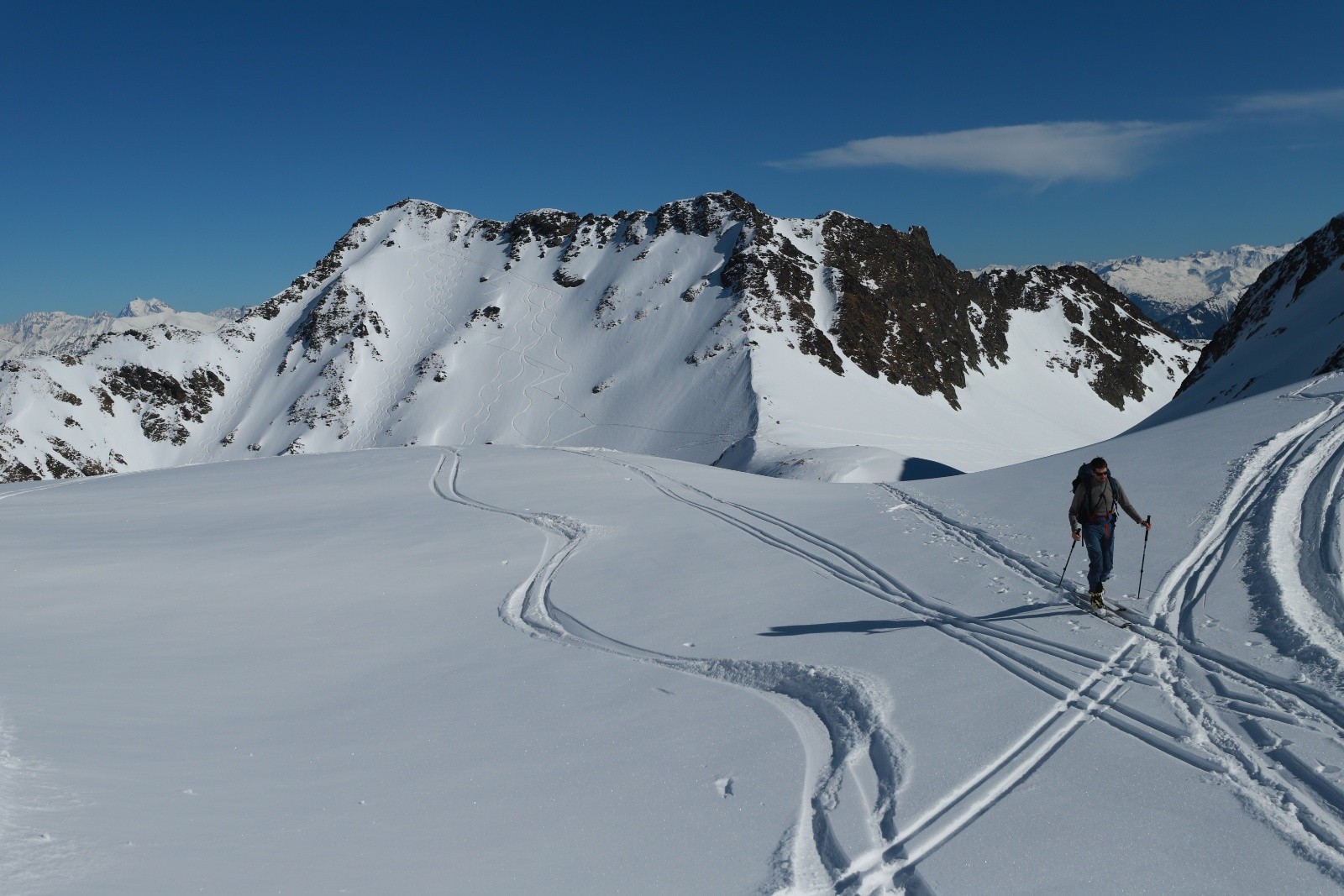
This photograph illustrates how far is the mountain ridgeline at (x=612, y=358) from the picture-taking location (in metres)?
89.4

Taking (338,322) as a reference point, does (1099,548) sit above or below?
below

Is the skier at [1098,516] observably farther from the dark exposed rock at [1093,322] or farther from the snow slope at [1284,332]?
the dark exposed rock at [1093,322]

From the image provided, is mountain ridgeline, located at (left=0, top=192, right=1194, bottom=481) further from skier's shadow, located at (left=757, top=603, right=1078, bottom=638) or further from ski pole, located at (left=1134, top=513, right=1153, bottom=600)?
skier's shadow, located at (left=757, top=603, right=1078, bottom=638)

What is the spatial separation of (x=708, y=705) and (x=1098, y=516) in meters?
6.03

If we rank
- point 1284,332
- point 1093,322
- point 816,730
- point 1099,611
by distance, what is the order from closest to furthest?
point 816,730
point 1099,611
point 1284,332
point 1093,322

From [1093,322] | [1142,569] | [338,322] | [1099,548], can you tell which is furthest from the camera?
[1093,322]

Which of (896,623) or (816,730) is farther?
(896,623)

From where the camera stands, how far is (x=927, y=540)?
1506 cm

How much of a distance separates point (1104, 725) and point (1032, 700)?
74 cm

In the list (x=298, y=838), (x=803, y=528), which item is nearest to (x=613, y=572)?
(x=803, y=528)

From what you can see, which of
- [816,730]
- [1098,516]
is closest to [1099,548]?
[1098,516]

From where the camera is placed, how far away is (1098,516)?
10.6 m

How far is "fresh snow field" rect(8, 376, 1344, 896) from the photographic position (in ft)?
18.0

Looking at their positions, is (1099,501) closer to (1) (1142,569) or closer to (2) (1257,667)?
(1) (1142,569)
